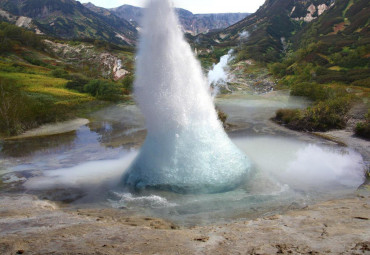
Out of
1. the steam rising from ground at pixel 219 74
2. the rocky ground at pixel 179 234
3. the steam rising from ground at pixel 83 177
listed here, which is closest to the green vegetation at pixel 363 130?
the rocky ground at pixel 179 234

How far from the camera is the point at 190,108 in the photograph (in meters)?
12.5

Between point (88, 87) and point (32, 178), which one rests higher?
point (88, 87)

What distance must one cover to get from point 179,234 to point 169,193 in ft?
13.0

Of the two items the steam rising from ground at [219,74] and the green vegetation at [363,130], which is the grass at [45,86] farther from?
the green vegetation at [363,130]

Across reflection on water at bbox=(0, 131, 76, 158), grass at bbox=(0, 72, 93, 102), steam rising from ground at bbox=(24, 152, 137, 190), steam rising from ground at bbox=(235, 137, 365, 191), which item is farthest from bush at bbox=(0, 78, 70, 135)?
steam rising from ground at bbox=(235, 137, 365, 191)

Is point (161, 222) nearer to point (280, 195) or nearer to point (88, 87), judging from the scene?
point (280, 195)

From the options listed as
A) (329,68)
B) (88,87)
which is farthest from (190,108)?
(329,68)

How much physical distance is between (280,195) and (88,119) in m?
24.3

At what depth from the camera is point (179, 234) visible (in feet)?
21.2

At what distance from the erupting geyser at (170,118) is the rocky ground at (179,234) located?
3129 millimetres

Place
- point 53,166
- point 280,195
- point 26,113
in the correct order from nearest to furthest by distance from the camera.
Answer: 1. point 280,195
2. point 53,166
3. point 26,113

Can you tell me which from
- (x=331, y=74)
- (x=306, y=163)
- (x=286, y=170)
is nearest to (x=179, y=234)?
(x=286, y=170)

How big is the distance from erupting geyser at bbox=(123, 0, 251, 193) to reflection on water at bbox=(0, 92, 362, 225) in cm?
99

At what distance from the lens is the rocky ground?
5.34 meters
